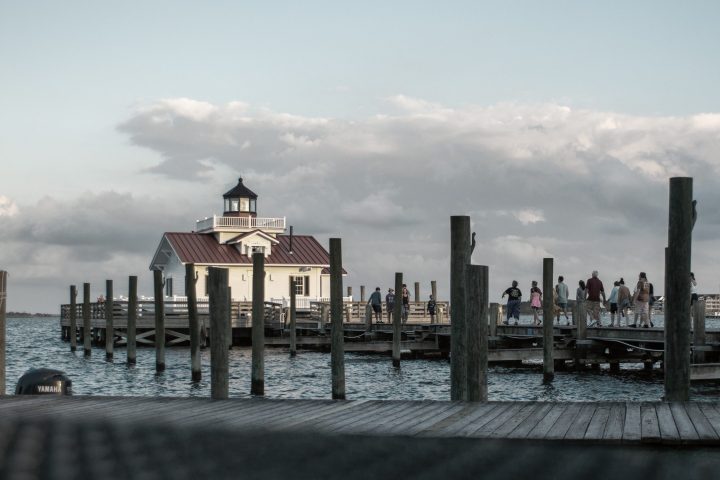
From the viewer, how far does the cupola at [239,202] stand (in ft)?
213

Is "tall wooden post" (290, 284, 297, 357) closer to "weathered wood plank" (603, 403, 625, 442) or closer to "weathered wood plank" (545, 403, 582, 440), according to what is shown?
"weathered wood plank" (545, 403, 582, 440)

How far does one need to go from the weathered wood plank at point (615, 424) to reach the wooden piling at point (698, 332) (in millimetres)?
14117

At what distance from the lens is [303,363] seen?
3900cm

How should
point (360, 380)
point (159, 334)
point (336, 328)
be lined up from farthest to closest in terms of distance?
point (159, 334), point (360, 380), point (336, 328)

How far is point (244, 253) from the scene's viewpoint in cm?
6266

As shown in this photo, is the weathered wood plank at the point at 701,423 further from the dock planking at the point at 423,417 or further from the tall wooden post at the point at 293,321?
the tall wooden post at the point at 293,321

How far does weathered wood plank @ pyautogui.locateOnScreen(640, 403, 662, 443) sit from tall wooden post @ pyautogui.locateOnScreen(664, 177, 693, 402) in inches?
93.6

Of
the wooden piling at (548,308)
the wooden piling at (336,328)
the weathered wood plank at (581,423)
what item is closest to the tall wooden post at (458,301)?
the weathered wood plank at (581,423)

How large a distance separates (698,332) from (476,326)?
12.0 m

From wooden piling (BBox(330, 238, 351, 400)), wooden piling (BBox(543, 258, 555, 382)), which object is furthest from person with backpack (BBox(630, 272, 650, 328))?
wooden piling (BBox(330, 238, 351, 400))

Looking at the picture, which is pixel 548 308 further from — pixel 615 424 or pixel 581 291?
pixel 615 424

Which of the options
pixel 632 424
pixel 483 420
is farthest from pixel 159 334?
pixel 632 424

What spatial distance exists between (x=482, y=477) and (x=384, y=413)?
1.97 m

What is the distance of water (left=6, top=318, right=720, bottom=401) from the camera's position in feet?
83.6
